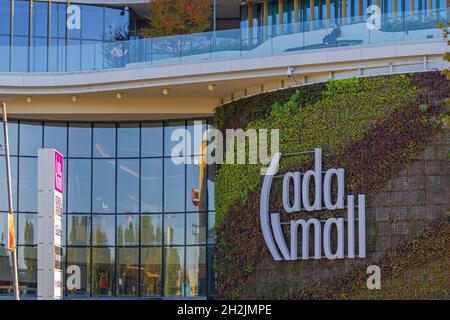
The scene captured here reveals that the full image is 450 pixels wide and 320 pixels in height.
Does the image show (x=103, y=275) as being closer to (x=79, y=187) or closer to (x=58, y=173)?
(x=79, y=187)

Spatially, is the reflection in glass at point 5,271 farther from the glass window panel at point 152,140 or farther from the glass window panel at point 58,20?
the glass window panel at point 58,20

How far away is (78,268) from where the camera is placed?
144 feet

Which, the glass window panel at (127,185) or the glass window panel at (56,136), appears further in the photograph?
the glass window panel at (127,185)

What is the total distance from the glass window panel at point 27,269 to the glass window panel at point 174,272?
541 centimetres

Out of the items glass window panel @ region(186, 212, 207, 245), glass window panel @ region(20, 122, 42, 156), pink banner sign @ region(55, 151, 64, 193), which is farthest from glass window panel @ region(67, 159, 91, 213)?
pink banner sign @ region(55, 151, 64, 193)

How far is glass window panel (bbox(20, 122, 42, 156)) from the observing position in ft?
143

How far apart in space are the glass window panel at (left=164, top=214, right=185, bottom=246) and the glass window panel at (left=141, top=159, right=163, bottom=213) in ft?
2.05

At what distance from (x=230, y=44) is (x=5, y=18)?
1291 centimetres

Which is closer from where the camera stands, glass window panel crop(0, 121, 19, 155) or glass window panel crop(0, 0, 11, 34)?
glass window panel crop(0, 121, 19, 155)

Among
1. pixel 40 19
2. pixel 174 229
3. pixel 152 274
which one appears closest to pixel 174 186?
pixel 174 229

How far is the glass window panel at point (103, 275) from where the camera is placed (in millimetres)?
43875

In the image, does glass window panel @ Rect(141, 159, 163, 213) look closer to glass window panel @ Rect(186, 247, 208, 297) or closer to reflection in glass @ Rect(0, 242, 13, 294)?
glass window panel @ Rect(186, 247, 208, 297)

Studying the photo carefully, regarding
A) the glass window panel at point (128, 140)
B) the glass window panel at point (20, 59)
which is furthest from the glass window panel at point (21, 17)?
the glass window panel at point (128, 140)
